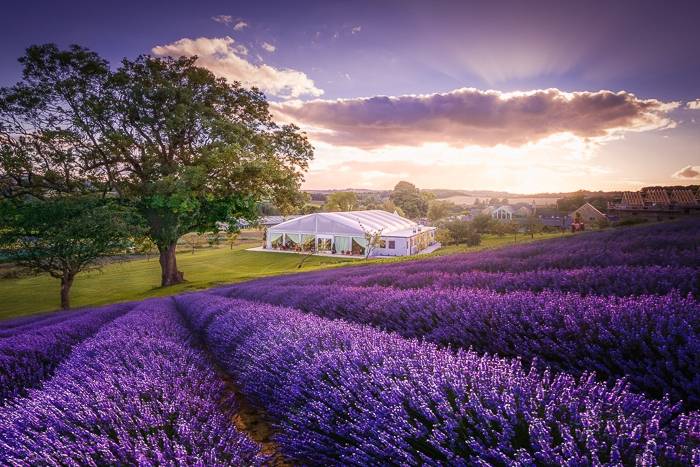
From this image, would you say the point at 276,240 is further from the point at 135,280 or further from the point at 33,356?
the point at 33,356

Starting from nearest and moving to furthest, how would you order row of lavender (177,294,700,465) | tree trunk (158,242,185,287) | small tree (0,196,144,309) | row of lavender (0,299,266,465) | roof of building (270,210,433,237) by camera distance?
row of lavender (177,294,700,465) → row of lavender (0,299,266,465) → small tree (0,196,144,309) → tree trunk (158,242,185,287) → roof of building (270,210,433,237)

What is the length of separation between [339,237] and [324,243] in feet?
6.23

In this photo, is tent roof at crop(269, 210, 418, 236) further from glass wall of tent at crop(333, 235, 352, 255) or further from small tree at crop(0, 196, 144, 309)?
small tree at crop(0, 196, 144, 309)

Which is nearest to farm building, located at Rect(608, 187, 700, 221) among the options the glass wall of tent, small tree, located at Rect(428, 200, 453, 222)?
the glass wall of tent

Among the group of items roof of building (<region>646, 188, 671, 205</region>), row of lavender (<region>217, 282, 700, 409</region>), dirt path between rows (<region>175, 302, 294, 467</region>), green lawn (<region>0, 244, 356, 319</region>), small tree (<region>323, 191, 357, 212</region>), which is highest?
small tree (<region>323, 191, 357, 212</region>)

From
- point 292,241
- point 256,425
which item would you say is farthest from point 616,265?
point 292,241

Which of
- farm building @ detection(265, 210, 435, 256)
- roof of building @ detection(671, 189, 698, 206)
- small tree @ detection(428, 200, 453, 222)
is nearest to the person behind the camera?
roof of building @ detection(671, 189, 698, 206)

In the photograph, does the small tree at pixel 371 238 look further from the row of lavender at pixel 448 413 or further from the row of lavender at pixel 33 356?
the row of lavender at pixel 448 413

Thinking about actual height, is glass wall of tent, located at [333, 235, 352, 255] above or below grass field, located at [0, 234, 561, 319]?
above

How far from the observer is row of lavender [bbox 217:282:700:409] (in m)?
1.77

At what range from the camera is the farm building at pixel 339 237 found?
107 ft

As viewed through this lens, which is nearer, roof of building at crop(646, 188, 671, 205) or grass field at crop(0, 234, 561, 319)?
roof of building at crop(646, 188, 671, 205)

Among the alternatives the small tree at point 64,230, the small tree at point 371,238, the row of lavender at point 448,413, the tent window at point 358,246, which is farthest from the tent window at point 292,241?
the row of lavender at point 448,413

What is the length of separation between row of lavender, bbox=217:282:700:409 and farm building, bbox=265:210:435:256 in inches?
1097
